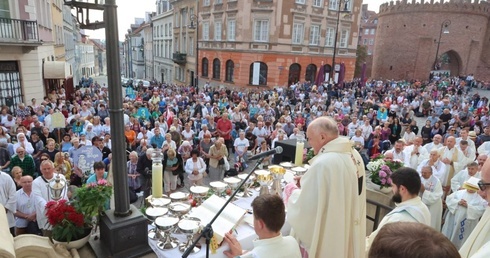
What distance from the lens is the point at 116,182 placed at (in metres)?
2.94

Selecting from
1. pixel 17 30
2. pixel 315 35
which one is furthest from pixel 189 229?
pixel 315 35

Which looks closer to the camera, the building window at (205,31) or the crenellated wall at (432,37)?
the building window at (205,31)

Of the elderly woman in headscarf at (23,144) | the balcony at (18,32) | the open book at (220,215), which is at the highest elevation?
the balcony at (18,32)

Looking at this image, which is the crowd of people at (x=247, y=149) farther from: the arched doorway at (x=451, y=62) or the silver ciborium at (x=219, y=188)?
the arched doorway at (x=451, y=62)

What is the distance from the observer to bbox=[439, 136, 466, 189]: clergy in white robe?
734 centimetres

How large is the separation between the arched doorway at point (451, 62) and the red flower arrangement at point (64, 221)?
2210 inches

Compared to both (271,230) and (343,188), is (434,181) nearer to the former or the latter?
(343,188)

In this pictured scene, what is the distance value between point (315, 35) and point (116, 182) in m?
30.7

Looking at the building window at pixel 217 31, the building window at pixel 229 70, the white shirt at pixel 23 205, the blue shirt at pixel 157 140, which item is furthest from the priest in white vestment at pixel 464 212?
the building window at pixel 217 31

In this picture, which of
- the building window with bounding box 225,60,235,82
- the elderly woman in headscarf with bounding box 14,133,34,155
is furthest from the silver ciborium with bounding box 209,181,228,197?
the building window with bounding box 225,60,235,82

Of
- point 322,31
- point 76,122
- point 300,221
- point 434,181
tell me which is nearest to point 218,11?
point 322,31

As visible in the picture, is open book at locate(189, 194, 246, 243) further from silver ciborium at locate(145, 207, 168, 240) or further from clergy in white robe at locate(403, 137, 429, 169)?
clergy in white robe at locate(403, 137, 429, 169)

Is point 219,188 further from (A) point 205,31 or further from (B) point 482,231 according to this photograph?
(A) point 205,31

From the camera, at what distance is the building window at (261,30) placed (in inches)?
1142
